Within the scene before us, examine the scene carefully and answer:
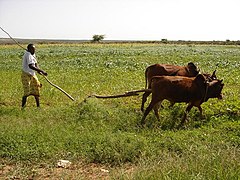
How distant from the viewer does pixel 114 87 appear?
13.9m

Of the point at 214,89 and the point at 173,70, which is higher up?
the point at 173,70

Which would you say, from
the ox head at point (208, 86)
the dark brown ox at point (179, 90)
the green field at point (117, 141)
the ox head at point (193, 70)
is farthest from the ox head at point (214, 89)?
the ox head at point (193, 70)

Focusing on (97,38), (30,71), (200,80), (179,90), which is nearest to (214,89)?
(200,80)

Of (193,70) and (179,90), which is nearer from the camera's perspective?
(179,90)

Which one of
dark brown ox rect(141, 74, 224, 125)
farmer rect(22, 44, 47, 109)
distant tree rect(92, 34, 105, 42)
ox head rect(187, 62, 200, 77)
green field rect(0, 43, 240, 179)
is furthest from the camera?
distant tree rect(92, 34, 105, 42)

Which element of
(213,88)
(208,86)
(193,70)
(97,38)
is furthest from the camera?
(97,38)

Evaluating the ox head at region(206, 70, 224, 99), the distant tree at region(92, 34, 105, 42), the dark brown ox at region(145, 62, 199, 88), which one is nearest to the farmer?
the dark brown ox at region(145, 62, 199, 88)

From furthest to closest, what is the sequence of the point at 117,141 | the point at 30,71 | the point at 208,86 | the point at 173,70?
the point at 173,70 < the point at 30,71 < the point at 208,86 < the point at 117,141

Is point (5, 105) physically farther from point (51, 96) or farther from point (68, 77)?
point (68, 77)

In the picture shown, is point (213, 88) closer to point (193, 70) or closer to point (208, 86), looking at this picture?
point (208, 86)

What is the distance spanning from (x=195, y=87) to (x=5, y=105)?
6.32 metres

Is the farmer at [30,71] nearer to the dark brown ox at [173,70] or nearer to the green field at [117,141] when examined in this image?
the green field at [117,141]

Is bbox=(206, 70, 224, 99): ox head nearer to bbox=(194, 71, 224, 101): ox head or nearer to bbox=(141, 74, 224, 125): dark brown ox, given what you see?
bbox=(194, 71, 224, 101): ox head

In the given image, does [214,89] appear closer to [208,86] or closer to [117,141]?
[208,86]
